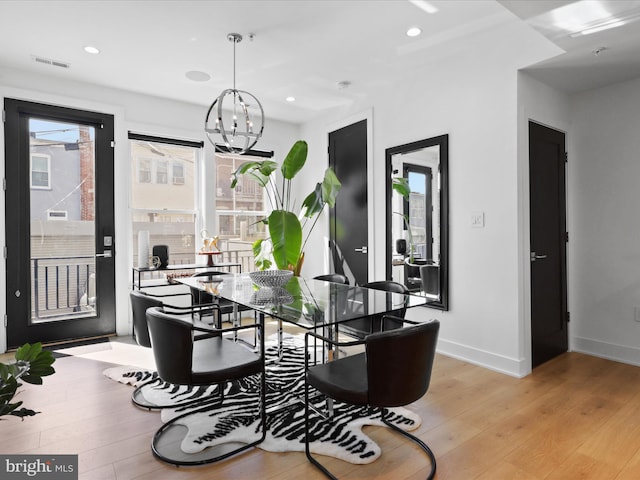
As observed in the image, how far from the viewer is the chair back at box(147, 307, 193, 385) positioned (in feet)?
6.10

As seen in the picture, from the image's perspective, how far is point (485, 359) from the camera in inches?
130

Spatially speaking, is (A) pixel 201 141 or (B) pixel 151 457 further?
(A) pixel 201 141

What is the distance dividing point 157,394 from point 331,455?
1429mm

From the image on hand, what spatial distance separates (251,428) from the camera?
225 cm

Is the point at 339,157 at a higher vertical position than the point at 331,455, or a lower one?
higher

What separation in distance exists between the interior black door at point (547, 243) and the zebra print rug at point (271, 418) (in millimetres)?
1714

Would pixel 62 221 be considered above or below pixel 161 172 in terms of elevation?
below

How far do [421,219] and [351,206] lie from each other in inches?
45.0

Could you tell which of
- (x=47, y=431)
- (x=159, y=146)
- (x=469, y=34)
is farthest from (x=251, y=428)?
(x=159, y=146)

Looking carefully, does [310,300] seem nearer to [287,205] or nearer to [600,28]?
[600,28]

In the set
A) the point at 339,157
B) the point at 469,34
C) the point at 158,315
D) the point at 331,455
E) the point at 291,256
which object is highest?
the point at 469,34

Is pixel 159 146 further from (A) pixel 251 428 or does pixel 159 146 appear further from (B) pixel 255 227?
(A) pixel 251 428

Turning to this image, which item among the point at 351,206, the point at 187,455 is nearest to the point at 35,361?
the point at 187,455

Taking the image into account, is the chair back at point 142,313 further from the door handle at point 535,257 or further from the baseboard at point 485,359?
the door handle at point 535,257
